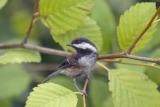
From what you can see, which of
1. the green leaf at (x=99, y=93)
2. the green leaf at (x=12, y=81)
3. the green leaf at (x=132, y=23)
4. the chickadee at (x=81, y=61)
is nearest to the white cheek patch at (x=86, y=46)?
the chickadee at (x=81, y=61)

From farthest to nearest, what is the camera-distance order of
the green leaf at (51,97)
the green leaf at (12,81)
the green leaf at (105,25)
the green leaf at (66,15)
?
the green leaf at (12,81)
the green leaf at (105,25)
the green leaf at (66,15)
the green leaf at (51,97)

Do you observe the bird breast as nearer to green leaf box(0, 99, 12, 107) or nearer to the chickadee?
the chickadee

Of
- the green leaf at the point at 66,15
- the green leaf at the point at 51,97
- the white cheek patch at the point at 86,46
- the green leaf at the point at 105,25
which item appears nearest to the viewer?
the green leaf at the point at 51,97

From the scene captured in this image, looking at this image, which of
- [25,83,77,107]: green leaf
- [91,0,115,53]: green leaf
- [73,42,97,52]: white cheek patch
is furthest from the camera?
[91,0,115,53]: green leaf

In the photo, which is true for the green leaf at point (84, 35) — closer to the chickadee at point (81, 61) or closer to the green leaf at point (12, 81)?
the chickadee at point (81, 61)

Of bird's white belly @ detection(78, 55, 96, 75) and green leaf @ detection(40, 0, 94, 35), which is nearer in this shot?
bird's white belly @ detection(78, 55, 96, 75)

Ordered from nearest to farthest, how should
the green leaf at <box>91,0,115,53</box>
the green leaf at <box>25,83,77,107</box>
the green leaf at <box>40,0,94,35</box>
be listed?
the green leaf at <box>25,83,77,107</box>
the green leaf at <box>40,0,94,35</box>
the green leaf at <box>91,0,115,53</box>

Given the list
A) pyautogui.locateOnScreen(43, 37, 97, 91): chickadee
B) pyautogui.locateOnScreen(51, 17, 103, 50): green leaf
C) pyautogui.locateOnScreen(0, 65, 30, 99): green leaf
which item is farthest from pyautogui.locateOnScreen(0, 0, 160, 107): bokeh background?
pyautogui.locateOnScreen(43, 37, 97, 91): chickadee
